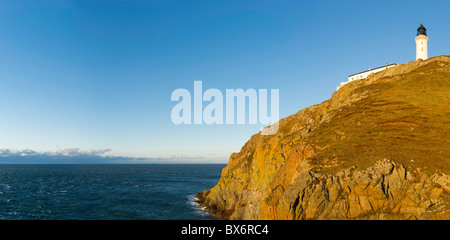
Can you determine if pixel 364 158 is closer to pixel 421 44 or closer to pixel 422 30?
pixel 421 44

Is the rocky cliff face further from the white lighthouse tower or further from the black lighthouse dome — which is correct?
the black lighthouse dome

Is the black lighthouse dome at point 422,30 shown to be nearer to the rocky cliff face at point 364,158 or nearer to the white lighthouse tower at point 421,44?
the white lighthouse tower at point 421,44

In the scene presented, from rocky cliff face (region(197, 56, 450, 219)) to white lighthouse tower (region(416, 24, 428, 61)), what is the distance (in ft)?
55.6

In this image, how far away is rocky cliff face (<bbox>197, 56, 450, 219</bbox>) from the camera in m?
27.4

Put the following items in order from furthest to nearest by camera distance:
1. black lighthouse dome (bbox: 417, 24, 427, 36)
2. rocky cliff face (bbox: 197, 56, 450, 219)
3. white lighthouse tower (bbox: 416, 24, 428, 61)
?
black lighthouse dome (bbox: 417, 24, 427, 36)
white lighthouse tower (bbox: 416, 24, 428, 61)
rocky cliff face (bbox: 197, 56, 450, 219)

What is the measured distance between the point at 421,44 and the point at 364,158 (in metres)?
51.7

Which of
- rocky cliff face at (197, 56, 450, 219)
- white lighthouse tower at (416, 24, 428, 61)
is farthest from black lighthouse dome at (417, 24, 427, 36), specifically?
rocky cliff face at (197, 56, 450, 219)

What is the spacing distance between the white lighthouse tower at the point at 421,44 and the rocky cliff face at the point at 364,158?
16.9 meters

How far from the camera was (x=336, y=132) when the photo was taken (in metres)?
40.5

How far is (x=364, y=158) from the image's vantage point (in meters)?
31.9
